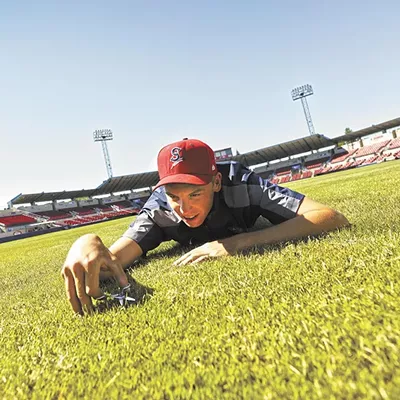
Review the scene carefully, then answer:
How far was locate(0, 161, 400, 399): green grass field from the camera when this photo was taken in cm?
80

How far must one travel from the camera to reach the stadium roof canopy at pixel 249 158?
161 ft

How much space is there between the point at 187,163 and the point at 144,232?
91 centimetres

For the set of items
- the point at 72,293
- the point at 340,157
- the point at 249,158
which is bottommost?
the point at 340,157

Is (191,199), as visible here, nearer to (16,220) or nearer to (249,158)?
(16,220)

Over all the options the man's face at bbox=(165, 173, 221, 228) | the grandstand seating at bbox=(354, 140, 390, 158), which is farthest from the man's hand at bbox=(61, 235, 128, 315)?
the grandstand seating at bbox=(354, 140, 390, 158)

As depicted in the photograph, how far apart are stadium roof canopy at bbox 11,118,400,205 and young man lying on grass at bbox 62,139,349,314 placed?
157 feet

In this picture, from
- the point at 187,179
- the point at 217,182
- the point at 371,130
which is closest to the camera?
the point at 187,179

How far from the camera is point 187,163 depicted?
2.25 metres

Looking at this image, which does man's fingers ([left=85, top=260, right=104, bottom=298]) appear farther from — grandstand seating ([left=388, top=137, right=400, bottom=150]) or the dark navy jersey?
grandstand seating ([left=388, top=137, right=400, bottom=150])

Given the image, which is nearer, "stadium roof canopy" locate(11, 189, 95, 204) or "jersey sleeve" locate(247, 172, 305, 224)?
"jersey sleeve" locate(247, 172, 305, 224)

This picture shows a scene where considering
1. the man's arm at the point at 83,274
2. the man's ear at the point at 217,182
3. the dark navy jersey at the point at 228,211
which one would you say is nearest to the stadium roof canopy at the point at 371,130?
the dark navy jersey at the point at 228,211

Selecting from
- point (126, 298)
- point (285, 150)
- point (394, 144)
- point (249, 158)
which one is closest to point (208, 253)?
point (126, 298)

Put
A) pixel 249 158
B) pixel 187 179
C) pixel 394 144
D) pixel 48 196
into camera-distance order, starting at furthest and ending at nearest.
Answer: pixel 249 158 < pixel 48 196 < pixel 394 144 < pixel 187 179

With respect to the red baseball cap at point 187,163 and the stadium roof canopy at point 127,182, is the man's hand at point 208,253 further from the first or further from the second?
the stadium roof canopy at point 127,182
